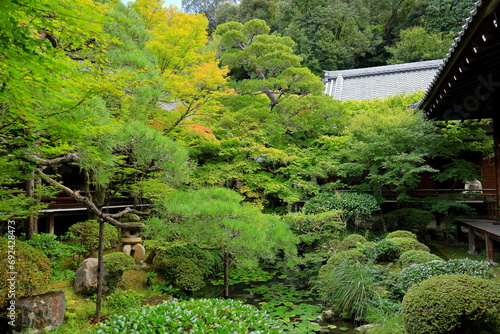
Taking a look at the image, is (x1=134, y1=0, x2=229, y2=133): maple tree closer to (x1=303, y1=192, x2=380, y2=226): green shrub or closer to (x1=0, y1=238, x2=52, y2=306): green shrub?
(x1=0, y1=238, x2=52, y2=306): green shrub

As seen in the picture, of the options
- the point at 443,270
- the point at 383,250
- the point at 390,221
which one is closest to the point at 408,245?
the point at 383,250

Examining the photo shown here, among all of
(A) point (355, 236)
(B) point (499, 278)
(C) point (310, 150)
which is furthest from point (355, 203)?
(B) point (499, 278)

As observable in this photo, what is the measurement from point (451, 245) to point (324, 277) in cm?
587

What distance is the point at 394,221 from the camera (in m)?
11.0

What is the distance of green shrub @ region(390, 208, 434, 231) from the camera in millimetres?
10258

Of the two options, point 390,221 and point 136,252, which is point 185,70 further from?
point 390,221

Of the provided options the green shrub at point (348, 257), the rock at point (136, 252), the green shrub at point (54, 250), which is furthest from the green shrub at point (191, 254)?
the green shrub at point (348, 257)

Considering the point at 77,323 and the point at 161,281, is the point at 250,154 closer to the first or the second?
the point at 161,281

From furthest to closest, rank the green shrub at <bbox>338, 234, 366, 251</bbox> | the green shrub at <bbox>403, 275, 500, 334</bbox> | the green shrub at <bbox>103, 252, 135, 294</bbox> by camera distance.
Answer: the green shrub at <bbox>338, 234, 366, 251</bbox> → the green shrub at <bbox>103, 252, 135, 294</bbox> → the green shrub at <bbox>403, 275, 500, 334</bbox>

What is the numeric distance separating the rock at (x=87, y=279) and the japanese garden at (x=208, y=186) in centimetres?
4

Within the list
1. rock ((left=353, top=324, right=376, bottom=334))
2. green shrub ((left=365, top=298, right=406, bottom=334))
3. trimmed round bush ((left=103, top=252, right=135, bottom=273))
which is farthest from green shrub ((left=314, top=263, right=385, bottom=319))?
trimmed round bush ((left=103, top=252, right=135, bottom=273))

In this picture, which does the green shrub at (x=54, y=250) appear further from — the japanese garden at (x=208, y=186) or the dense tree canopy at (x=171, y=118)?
the dense tree canopy at (x=171, y=118)

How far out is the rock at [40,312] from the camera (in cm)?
419

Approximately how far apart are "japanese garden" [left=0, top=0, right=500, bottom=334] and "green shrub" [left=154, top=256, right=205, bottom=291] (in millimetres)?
45
